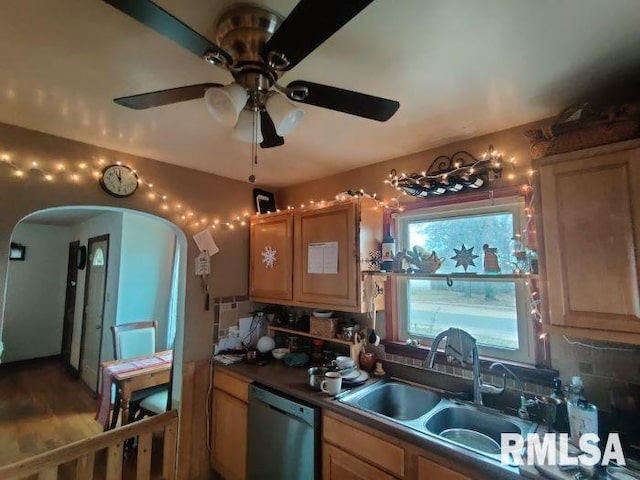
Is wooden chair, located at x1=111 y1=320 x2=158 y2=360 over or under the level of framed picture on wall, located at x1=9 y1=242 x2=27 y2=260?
under

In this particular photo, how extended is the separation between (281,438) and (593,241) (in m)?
1.83

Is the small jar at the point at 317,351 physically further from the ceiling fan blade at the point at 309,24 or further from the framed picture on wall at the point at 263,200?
the ceiling fan blade at the point at 309,24

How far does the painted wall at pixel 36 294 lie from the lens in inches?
206

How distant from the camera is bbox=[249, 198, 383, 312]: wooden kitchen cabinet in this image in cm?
201

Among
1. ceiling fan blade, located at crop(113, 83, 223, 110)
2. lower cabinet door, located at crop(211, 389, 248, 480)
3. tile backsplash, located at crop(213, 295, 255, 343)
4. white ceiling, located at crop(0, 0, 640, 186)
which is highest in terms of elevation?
white ceiling, located at crop(0, 0, 640, 186)

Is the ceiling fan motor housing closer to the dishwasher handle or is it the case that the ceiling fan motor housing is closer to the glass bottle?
the glass bottle

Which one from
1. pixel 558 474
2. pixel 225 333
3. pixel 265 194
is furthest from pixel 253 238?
pixel 558 474

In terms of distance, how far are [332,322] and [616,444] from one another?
1.47 meters

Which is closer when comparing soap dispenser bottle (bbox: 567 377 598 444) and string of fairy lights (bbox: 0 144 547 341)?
soap dispenser bottle (bbox: 567 377 598 444)

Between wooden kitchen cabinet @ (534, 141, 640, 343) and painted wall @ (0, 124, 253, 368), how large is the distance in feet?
Answer: 6.42

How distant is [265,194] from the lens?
2.94 m

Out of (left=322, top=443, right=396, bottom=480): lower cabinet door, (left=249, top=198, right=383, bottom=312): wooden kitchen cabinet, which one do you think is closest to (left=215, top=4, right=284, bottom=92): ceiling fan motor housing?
(left=249, top=198, right=383, bottom=312): wooden kitchen cabinet

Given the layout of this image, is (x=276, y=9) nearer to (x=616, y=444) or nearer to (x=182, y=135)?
(x=182, y=135)

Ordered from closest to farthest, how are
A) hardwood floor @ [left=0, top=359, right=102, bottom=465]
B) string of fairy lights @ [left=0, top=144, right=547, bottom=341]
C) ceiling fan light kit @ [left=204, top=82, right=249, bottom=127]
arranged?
ceiling fan light kit @ [left=204, top=82, right=249, bottom=127] → string of fairy lights @ [left=0, top=144, right=547, bottom=341] → hardwood floor @ [left=0, top=359, right=102, bottom=465]
